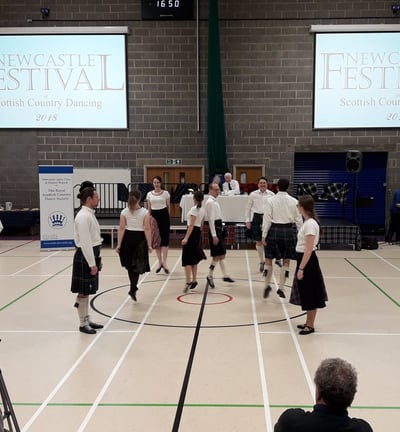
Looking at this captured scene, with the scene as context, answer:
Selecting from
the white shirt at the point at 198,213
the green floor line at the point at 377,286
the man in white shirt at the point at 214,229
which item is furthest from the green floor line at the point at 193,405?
the man in white shirt at the point at 214,229

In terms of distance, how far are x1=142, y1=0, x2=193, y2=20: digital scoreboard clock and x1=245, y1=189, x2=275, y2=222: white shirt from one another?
7.81 meters

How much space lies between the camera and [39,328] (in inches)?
264

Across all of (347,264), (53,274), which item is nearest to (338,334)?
(347,264)

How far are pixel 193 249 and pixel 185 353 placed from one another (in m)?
2.77

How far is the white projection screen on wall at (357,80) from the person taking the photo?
50.5 ft

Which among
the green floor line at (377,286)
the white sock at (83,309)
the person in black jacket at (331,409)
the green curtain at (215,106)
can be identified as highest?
the green curtain at (215,106)

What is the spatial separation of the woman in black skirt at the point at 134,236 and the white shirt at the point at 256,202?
115 inches

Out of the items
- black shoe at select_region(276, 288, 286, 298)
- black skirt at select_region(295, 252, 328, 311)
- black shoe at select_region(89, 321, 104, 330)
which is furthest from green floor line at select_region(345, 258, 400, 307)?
black shoe at select_region(89, 321, 104, 330)

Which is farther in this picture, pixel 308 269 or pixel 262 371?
pixel 308 269

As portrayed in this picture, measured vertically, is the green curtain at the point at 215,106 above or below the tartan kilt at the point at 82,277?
above

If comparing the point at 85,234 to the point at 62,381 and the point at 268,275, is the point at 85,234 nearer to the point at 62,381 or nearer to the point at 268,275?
the point at 62,381

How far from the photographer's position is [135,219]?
753cm

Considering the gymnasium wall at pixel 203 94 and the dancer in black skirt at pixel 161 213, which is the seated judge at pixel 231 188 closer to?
the gymnasium wall at pixel 203 94

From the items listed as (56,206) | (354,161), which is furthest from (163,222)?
(354,161)
